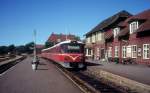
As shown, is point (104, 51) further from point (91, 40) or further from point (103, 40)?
point (91, 40)

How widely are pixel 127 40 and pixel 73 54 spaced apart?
49.7 feet

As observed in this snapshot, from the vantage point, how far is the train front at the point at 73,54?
89.8 ft

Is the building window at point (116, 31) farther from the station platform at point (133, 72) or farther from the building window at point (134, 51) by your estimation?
the station platform at point (133, 72)

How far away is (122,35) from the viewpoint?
41.3 m

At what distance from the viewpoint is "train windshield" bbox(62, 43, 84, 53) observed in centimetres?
2778

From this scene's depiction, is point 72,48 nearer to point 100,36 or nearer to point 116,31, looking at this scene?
point 116,31

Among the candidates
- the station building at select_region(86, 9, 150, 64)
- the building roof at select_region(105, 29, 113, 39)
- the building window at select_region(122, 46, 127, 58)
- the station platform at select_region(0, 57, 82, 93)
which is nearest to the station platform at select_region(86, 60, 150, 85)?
the station platform at select_region(0, 57, 82, 93)

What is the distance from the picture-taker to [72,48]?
91.5 ft

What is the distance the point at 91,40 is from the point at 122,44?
22.8 m

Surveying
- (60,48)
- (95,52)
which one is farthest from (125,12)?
(60,48)

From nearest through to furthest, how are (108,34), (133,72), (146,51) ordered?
(133,72) → (146,51) → (108,34)

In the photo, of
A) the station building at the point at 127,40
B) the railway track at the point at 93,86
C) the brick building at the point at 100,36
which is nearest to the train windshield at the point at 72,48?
the railway track at the point at 93,86

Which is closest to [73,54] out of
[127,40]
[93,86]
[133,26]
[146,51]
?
[146,51]

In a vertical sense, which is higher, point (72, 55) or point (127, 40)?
point (127, 40)
